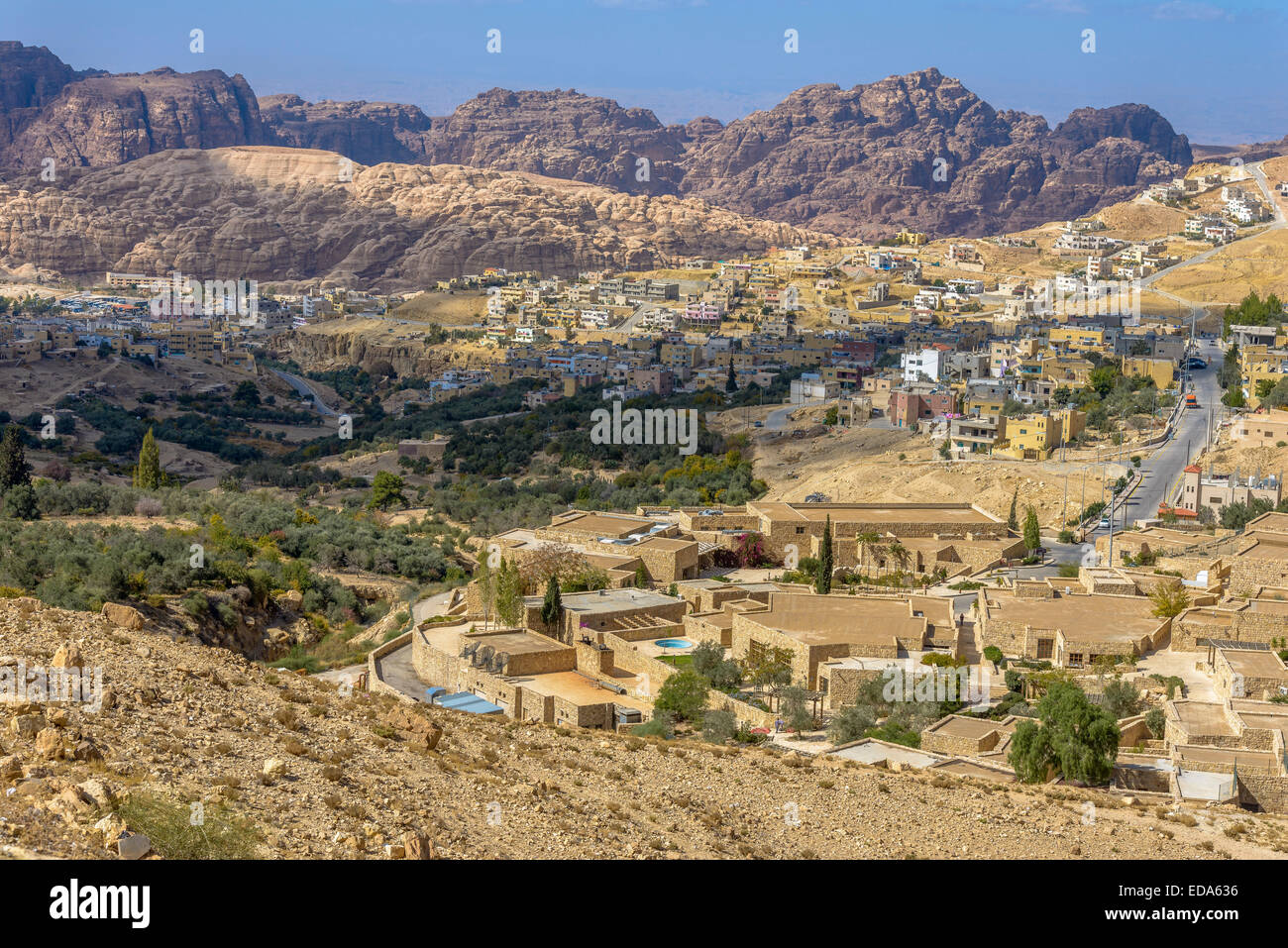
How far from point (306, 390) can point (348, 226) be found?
199ft

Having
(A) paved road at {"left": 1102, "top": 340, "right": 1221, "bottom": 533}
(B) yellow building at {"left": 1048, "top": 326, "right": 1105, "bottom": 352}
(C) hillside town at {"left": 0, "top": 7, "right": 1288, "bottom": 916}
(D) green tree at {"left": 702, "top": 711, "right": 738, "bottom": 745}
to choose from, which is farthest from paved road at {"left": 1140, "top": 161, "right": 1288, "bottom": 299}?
(D) green tree at {"left": 702, "top": 711, "right": 738, "bottom": 745}

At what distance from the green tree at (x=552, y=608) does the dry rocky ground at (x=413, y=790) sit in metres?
6.50

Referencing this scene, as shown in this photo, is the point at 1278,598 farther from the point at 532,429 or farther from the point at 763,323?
the point at 763,323

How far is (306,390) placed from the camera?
284 ft

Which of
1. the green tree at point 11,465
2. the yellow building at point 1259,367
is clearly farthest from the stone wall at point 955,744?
the yellow building at point 1259,367

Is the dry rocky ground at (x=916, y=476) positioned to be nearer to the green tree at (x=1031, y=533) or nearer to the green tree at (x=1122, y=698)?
the green tree at (x=1031, y=533)

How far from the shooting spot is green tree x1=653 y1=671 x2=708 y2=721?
19.8 metres

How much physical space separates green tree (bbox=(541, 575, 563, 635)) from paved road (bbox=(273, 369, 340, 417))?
56.6 meters

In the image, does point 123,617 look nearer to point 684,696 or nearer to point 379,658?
point 379,658

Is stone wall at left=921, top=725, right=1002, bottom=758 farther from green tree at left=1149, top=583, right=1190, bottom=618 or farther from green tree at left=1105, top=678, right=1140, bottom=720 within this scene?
green tree at left=1149, top=583, right=1190, bottom=618

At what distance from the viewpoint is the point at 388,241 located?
13888 centimetres
